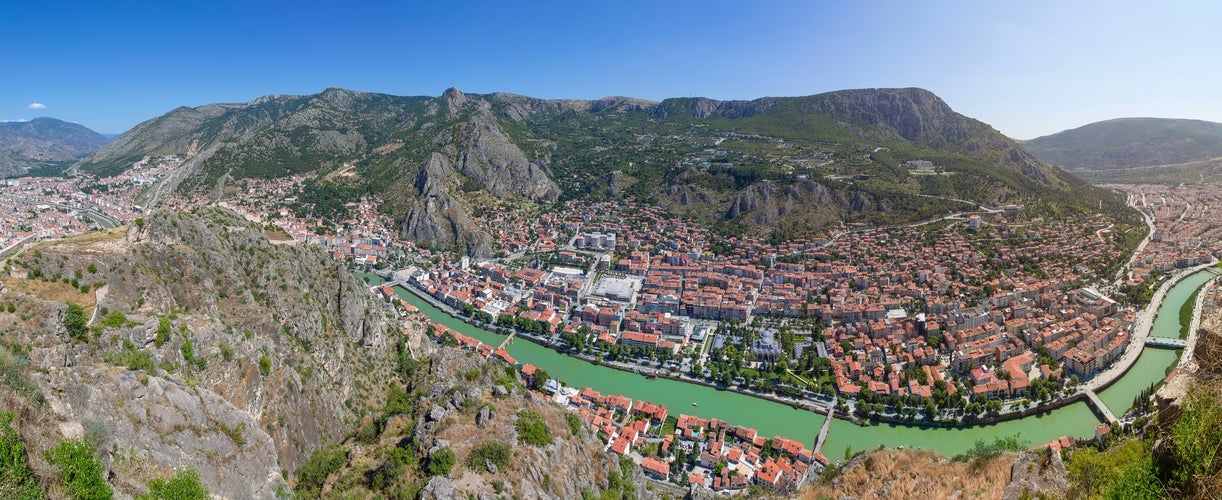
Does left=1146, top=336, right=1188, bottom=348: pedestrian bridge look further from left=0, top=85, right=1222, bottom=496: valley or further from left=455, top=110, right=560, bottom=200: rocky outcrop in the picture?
left=455, top=110, right=560, bottom=200: rocky outcrop

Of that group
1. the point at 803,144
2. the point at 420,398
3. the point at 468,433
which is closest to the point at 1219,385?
the point at 468,433

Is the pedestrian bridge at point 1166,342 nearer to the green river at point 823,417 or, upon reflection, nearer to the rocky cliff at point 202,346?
the green river at point 823,417

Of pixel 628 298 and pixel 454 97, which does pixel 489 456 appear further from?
pixel 454 97

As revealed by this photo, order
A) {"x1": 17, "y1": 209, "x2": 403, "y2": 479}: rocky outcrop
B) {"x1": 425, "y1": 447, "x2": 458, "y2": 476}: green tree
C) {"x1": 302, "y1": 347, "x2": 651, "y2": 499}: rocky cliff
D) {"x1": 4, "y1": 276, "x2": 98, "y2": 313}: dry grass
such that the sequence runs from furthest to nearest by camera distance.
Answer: {"x1": 17, "y1": 209, "x2": 403, "y2": 479}: rocky outcrop < {"x1": 302, "y1": 347, "x2": 651, "y2": 499}: rocky cliff < {"x1": 425, "y1": 447, "x2": 458, "y2": 476}: green tree < {"x1": 4, "y1": 276, "x2": 98, "y2": 313}: dry grass

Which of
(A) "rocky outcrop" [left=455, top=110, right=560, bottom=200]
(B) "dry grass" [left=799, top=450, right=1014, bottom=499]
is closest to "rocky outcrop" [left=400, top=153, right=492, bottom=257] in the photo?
(A) "rocky outcrop" [left=455, top=110, right=560, bottom=200]

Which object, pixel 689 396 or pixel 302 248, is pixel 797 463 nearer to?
pixel 689 396

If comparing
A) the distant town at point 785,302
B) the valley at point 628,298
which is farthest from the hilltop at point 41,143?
the distant town at point 785,302
